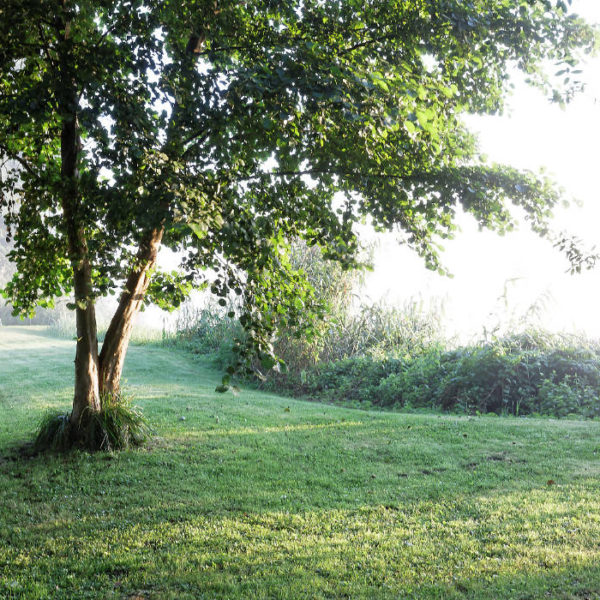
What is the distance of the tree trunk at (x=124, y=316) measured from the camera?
6328 millimetres

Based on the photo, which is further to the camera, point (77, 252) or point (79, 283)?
point (79, 283)

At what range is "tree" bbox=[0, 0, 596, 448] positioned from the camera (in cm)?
410

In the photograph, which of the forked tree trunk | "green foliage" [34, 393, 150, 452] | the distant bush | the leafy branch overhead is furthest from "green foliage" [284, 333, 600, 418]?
the forked tree trunk

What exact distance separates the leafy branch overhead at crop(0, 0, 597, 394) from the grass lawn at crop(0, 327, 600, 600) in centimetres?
149

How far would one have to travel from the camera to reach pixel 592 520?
4.64 metres

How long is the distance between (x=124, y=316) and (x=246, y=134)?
9.82ft

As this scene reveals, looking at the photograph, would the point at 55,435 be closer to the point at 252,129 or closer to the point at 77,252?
the point at 77,252

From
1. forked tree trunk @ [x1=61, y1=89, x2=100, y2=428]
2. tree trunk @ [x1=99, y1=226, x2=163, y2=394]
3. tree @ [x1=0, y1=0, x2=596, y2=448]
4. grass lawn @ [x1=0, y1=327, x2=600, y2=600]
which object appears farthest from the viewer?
tree trunk @ [x1=99, y1=226, x2=163, y2=394]

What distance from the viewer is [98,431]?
638cm

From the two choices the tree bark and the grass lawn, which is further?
the tree bark

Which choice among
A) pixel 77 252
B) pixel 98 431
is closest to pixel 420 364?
pixel 98 431

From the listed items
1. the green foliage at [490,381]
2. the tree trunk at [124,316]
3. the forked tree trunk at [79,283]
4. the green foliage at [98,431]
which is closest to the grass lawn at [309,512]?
the green foliage at [98,431]

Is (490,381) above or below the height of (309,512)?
above

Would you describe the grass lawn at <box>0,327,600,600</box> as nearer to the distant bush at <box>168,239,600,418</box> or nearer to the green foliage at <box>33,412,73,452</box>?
the green foliage at <box>33,412,73,452</box>
